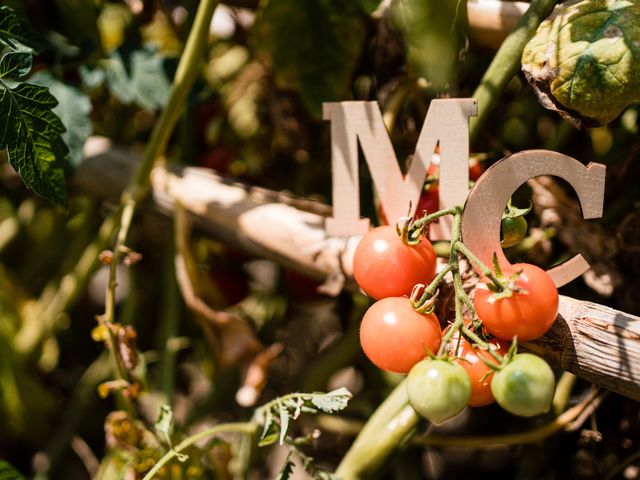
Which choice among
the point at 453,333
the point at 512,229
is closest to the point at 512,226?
the point at 512,229

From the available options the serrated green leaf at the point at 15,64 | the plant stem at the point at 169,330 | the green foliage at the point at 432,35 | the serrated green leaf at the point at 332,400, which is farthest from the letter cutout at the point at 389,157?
the plant stem at the point at 169,330

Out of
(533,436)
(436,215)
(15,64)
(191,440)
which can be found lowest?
(533,436)

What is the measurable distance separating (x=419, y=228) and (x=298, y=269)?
276 millimetres

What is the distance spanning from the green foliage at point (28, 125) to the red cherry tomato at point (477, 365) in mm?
398

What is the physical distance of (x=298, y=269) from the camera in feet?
2.45

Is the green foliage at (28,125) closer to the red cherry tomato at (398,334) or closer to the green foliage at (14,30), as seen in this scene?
the green foliage at (14,30)

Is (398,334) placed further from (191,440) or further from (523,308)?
(191,440)

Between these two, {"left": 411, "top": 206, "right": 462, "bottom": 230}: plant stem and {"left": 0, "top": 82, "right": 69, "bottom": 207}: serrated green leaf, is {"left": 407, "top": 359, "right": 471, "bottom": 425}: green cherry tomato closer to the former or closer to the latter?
{"left": 411, "top": 206, "right": 462, "bottom": 230}: plant stem

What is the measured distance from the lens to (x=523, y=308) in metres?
0.44

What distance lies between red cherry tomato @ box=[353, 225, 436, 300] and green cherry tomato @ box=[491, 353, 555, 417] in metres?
0.12

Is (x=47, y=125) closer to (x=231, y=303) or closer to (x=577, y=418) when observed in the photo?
(x=231, y=303)

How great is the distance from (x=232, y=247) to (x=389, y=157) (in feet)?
1.19

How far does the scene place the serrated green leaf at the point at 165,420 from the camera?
57 cm

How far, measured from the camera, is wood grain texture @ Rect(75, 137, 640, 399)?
48cm
